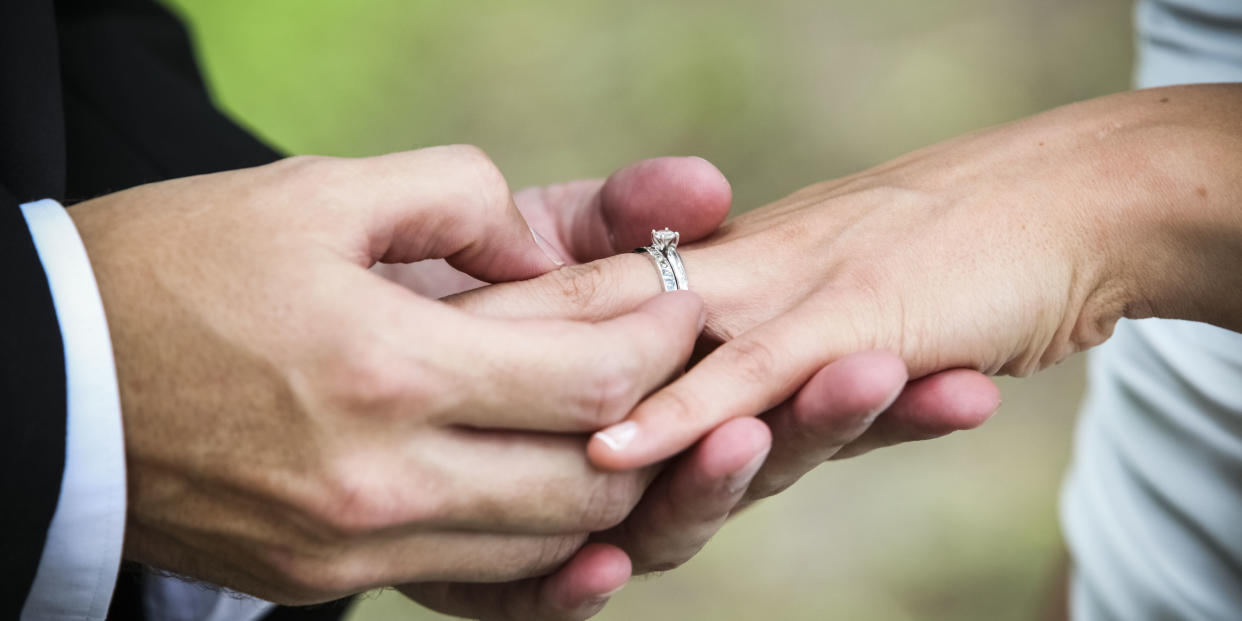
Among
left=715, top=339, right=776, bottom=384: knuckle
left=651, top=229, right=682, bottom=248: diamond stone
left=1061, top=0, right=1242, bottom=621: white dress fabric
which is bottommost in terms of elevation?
left=1061, top=0, right=1242, bottom=621: white dress fabric

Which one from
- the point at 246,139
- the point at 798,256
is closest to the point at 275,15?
the point at 246,139

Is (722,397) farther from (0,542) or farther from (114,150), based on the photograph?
(114,150)

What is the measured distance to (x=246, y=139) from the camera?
159cm

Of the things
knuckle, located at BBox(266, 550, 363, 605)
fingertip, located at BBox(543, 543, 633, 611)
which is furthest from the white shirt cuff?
fingertip, located at BBox(543, 543, 633, 611)

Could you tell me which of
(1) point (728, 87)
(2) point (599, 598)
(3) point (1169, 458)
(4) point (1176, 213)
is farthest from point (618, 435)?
(1) point (728, 87)

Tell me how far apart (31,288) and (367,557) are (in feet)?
1.40

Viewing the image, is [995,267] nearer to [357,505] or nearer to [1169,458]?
[1169,458]

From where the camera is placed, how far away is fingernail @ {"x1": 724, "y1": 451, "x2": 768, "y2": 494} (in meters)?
0.98

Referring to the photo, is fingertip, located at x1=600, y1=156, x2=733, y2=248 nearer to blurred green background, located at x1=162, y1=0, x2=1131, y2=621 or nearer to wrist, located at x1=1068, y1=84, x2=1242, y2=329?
wrist, located at x1=1068, y1=84, x2=1242, y2=329

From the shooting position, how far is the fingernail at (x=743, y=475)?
985mm

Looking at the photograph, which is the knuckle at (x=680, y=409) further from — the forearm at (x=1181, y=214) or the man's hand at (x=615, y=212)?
the forearm at (x=1181, y=214)

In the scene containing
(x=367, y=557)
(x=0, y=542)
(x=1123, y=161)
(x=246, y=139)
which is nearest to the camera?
(x=0, y=542)

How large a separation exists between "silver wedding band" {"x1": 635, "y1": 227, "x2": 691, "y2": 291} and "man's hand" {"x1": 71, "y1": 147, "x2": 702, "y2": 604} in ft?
0.71

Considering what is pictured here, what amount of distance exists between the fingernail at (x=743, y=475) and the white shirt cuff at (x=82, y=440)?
633 millimetres
